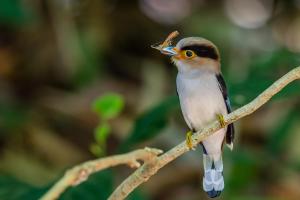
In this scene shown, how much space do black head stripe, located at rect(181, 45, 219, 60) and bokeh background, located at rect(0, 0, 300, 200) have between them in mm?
1302

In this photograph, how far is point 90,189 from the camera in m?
1.10

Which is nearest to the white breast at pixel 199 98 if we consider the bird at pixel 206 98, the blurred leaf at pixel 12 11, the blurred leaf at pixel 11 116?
the bird at pixel 206 98

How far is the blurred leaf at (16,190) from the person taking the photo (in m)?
1.01

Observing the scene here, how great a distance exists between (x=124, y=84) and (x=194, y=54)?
1802 millimetres

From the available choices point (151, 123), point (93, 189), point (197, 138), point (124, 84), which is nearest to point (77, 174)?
point (197, 138)

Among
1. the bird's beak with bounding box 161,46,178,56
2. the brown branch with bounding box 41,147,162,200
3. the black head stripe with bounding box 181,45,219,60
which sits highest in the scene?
the bird's beak with bounding box 161,46,178,56

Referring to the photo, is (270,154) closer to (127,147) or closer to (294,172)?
(294,172)

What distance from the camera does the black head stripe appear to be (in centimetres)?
62

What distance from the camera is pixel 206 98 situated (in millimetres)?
724

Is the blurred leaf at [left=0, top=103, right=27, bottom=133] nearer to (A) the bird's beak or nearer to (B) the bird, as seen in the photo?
(B) the bird

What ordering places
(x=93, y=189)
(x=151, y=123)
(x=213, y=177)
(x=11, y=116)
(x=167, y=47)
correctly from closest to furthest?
(x=167, y=47) → (x=213, y=177) → (x=93, y=189) → (x=151, y=123) → (x=11, y=116)

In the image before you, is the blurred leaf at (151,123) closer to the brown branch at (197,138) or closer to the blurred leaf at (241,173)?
the brown branch at (197,138)

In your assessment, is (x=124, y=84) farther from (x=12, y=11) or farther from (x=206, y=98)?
(x=206, y=98)

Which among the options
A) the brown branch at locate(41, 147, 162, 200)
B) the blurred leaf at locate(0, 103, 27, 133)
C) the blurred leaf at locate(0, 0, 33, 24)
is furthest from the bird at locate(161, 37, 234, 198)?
the blurred leaf at locate(0, 103, 27, 133)
